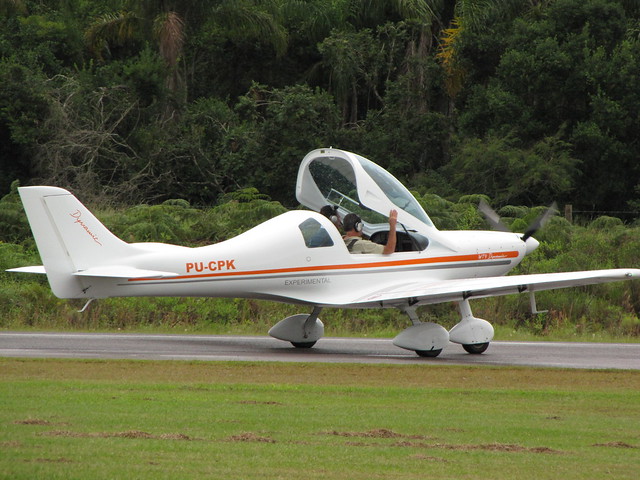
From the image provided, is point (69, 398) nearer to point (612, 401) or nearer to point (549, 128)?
point (612, 401)

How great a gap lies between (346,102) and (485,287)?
107 feet

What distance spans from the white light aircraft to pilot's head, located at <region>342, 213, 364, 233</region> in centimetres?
12

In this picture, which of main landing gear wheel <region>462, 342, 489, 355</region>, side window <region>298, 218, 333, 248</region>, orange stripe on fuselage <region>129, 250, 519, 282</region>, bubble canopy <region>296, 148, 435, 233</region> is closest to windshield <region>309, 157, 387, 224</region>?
bubble canopy <region>296, 148, 435, 233</region>

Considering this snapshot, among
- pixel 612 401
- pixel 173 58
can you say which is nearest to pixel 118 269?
pixel 612 401

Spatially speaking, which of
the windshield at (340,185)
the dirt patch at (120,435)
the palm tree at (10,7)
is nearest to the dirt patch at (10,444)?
the dirt patch at (120,435)

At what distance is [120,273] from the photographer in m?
16.7

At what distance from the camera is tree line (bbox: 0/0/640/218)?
37.8 m

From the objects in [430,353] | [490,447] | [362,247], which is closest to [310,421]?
[490,447]

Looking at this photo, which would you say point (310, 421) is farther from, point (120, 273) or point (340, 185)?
point (340, 185)

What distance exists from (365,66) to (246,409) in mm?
37514

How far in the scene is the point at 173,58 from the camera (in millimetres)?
44312

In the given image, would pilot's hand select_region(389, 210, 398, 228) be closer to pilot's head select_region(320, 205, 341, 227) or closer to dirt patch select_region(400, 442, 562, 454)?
pilot's head select_region(320, 205, 341, 227)

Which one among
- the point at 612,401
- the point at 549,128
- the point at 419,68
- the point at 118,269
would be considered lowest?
the point at 612,401

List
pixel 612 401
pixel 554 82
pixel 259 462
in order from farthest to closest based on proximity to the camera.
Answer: pixel 554 82
pixel 612 401
pixel 259 462
